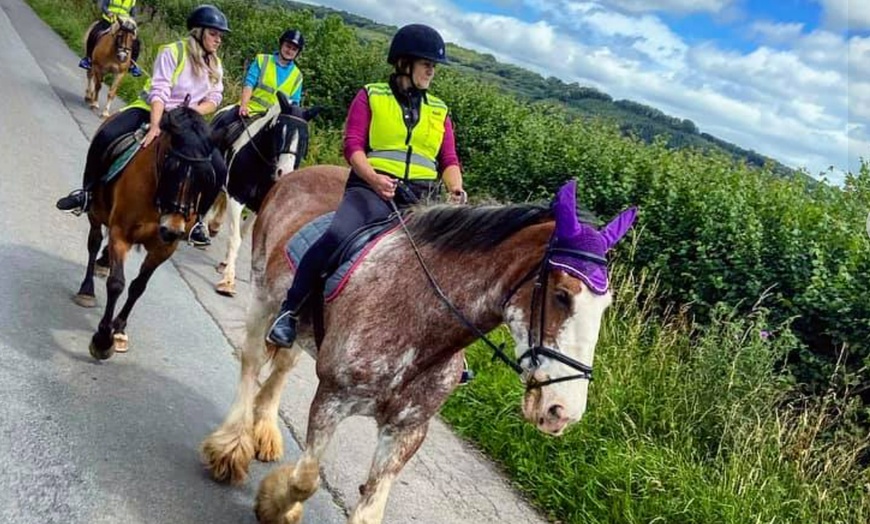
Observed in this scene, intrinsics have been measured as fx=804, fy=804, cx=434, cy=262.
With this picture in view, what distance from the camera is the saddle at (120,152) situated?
6215mm

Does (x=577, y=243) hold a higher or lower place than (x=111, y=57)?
higher

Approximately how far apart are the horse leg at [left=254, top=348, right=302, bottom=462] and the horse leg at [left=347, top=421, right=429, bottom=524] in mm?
1300

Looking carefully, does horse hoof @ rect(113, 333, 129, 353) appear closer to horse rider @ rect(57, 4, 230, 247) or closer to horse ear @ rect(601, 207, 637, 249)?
horse rider @ rect(57, 4, 230, 247)

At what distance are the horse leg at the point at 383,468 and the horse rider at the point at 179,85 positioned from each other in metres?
3.17

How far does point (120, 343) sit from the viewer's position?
5758mm

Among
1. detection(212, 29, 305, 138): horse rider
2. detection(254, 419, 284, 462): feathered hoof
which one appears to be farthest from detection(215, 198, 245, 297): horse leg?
detection(254, 419, 284, 462): feathered hoof

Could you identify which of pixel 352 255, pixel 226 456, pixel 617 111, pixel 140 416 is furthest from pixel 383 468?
pixel 617 111

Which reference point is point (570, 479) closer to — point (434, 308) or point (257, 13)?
point (434, 308)

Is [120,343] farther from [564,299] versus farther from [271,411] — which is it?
[564,299]

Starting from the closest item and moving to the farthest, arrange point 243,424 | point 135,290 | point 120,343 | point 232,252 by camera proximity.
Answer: point 243,424 < point 120,343 < point 135,290 < point 232,252

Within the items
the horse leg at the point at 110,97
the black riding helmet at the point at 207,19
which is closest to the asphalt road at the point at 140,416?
the black riding helmet at the point at 207,19

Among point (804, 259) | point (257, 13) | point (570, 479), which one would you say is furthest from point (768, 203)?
point (257, 13)

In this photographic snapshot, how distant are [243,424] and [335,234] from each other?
1.38 metres

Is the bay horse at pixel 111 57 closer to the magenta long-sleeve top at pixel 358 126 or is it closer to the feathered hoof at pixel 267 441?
the feathered hoof at pixel 267 441
